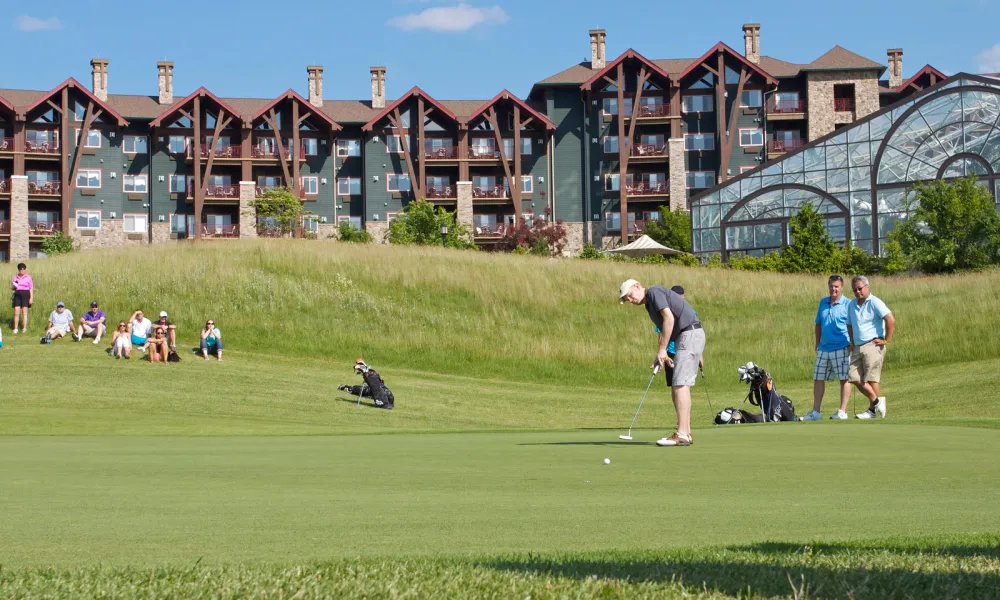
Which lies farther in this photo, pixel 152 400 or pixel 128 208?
pixel 128 208

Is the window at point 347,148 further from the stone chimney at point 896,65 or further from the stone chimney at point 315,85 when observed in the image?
the stone chimney at point 896,65

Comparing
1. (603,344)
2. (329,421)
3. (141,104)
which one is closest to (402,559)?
(329,421)

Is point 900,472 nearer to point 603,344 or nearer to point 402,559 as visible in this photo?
point 402,559

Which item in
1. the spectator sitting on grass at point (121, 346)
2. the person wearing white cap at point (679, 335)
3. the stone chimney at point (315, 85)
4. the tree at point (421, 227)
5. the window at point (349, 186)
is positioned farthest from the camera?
the stone chimney at point (315, 85)

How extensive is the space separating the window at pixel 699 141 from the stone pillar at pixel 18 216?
164 ft

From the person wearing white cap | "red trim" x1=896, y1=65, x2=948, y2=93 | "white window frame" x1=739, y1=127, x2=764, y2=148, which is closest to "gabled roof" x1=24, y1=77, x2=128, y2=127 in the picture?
"white window frame" x1=739, y1=127, x2=764, y2=148

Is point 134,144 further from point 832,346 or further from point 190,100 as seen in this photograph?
point 832,346

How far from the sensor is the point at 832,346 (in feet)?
59.7

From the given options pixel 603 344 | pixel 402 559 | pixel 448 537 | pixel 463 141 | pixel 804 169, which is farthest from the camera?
pixel 463 141

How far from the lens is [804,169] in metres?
63.9

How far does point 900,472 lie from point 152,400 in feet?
66.3

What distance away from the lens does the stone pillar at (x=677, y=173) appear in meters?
83.9

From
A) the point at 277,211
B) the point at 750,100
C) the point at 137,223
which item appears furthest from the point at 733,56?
the point at 137,223

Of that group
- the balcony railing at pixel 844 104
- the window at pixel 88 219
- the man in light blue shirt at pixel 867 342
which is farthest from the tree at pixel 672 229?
the man in light blue shirt at pixel 867 342
